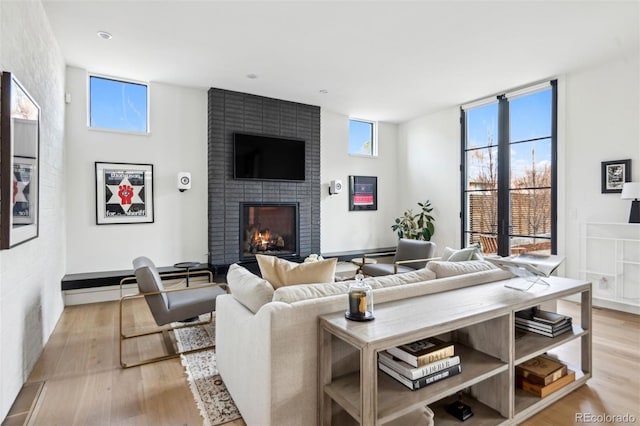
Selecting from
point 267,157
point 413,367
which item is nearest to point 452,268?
point 413,367

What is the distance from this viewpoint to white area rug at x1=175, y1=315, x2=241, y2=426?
80.5 inches

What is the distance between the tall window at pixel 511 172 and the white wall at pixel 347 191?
5.16 ft

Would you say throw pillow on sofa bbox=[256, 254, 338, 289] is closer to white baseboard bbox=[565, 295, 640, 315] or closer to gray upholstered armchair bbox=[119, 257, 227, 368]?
gray upholstered armchair bbox=[119, 257, 227, 368]

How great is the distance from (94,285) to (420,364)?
13.1 feet

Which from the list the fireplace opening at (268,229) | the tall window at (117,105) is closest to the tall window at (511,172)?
the fireplace opening at (268,229)

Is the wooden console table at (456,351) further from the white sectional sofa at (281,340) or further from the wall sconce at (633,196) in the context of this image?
the wall sconce at (633,196)

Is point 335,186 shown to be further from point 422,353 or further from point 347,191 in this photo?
point 422,353

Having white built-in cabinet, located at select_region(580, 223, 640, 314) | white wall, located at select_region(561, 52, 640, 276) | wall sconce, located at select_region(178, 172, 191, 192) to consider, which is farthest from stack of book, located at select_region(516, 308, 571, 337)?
wall sconce, located at select_region(178, 172, 191, 192)

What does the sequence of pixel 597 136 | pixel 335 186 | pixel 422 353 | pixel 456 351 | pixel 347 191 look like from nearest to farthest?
pixel 422 353, pixel 456 351, pixel 597 136, pixel 335 186, pixel 347 191

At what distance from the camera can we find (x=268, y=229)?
557 cm

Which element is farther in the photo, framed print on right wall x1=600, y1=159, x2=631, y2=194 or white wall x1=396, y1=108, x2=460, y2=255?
white wall x1=396, y1=108, x2=460, y2=255

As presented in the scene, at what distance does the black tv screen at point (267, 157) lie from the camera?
5195mm

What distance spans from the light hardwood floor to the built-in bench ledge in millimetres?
697

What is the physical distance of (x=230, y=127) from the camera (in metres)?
5.12
